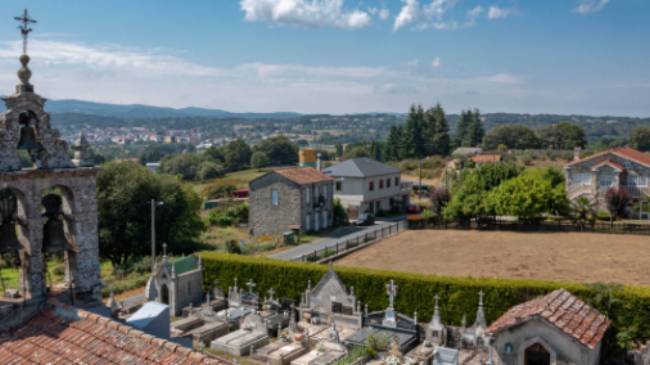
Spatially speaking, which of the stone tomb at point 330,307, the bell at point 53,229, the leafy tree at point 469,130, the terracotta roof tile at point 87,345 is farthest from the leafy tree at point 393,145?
the terracotta roof tile at point 87,345

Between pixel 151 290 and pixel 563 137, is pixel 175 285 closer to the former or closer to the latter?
pixel 151 290

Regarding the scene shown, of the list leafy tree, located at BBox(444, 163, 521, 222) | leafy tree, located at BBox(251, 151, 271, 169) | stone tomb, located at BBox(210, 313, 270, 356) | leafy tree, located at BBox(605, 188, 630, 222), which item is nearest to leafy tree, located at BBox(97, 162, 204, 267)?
stone tomb, located at BBox(210, 313, 270, 356)

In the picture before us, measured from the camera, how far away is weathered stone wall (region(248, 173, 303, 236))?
4769 centimetres

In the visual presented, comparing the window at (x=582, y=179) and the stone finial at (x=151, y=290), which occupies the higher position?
the window at (x=582, y=179)

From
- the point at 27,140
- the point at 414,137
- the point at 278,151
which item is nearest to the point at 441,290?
the point at 27,140

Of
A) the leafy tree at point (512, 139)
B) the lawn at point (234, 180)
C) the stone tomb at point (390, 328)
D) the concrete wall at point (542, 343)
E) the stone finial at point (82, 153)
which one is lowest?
the lawn at point (234, 180)

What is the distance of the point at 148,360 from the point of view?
7582 millimetres

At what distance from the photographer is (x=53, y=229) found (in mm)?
9734

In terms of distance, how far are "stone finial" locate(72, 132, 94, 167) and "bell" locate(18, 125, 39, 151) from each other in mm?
640

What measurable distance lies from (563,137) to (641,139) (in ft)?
A: 62.0

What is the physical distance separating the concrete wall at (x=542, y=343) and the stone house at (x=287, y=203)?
30549 millimetres

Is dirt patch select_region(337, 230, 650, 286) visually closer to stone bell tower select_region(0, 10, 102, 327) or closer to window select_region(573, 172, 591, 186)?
window select_region(573, 172, 591, 186)

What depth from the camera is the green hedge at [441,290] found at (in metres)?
19.9

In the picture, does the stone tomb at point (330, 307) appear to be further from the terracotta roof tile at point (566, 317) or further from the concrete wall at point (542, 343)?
the concrete wall at point (542, 343)
